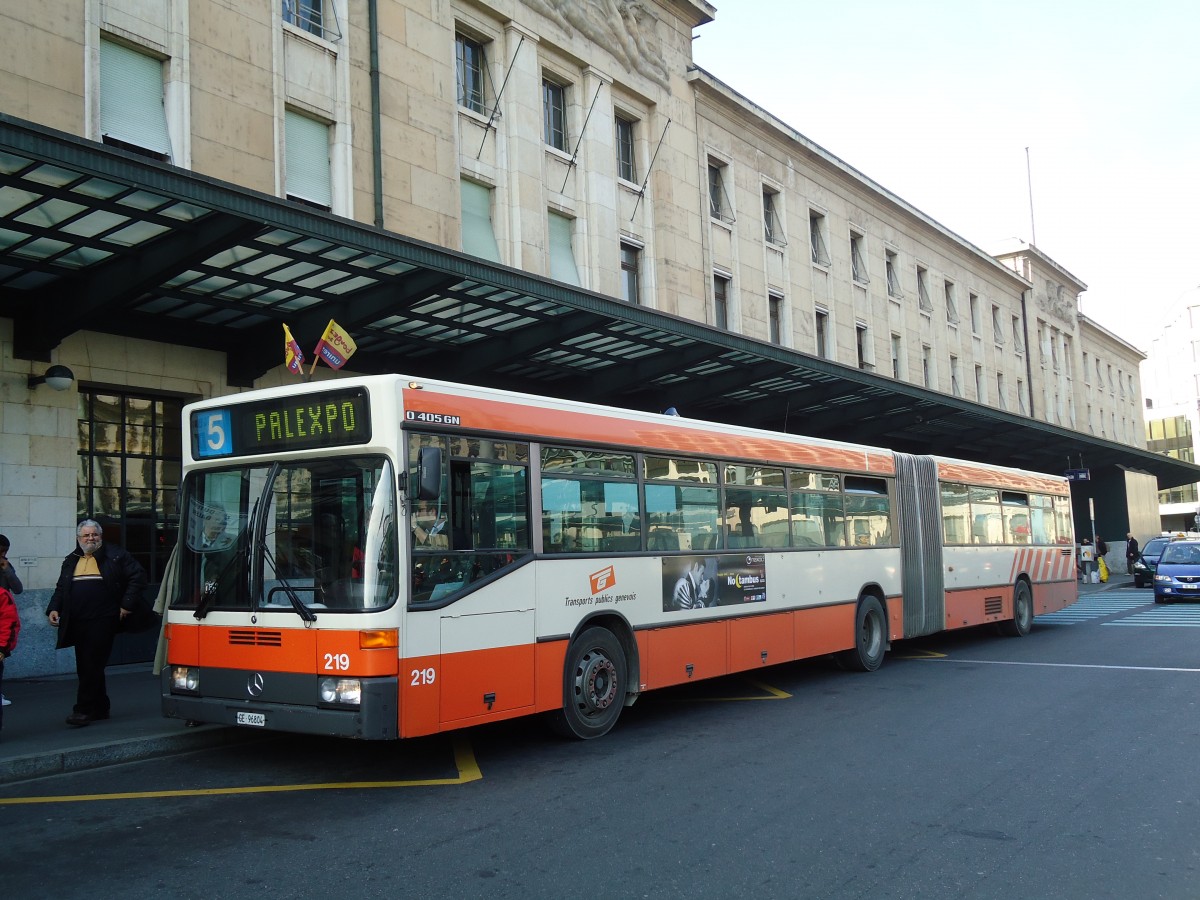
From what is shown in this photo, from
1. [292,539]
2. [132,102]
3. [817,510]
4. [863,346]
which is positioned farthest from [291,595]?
[863,346]

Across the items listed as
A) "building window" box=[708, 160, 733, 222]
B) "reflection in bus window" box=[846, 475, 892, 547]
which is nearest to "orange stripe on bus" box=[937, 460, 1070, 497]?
"reflection in bus window" box=[846, 475, 892, 547]

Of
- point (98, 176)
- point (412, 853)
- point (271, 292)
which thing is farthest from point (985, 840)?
point (271, 292)

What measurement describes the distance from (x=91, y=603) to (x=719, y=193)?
2125 centimetres

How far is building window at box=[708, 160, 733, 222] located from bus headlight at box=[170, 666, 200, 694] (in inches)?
842

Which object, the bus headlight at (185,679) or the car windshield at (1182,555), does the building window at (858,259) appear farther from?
the bus headlight at (185,679)

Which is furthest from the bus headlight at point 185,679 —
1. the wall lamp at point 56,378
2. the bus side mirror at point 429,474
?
the wall lamp at point 56,378

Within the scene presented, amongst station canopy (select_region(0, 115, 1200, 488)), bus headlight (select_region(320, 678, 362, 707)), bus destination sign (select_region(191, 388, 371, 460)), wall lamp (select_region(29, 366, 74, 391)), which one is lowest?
bus headlight (select_region(320, 678, 362, 707))

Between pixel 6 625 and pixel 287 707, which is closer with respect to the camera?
pixel 287 707

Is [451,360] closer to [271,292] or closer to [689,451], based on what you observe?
[271,292]

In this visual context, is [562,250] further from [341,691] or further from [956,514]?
[341,691]

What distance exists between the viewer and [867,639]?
1403 centimetres

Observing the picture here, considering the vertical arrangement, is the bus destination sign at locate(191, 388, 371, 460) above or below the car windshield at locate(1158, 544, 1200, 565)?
above

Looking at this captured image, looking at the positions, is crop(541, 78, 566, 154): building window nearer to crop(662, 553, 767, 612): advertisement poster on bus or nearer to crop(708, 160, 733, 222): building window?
crop(708, 160, 733, 222): building window

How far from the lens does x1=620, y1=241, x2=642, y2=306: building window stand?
924 inches
